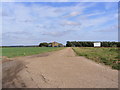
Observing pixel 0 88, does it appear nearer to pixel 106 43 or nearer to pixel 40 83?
pixel 40 83

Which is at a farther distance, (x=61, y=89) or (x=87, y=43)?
(x=87, y=43)

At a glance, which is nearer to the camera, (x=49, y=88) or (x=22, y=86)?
(x=49, y=88)

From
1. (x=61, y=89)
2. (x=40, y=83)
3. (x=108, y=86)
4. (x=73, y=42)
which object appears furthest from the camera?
(x=73, y=42)

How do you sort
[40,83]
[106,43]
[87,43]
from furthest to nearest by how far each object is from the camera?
[87,43] < [106,43] < [40,83]

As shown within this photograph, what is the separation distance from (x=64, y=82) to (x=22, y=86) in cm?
177

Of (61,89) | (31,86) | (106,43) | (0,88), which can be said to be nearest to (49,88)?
(61,89)

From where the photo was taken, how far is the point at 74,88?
509 cm

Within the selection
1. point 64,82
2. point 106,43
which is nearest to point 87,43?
point 106,43

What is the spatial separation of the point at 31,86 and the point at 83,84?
2.13 m

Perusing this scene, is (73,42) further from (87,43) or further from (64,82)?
(64,82)

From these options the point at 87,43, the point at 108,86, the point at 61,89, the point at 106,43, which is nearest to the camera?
the point at 61,89

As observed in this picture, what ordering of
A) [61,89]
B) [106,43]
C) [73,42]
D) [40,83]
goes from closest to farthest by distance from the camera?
[61,89] → [40,83] → [106,43] → [73,42]

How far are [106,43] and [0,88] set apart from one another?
389 feet

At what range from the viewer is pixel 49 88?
203 inches
